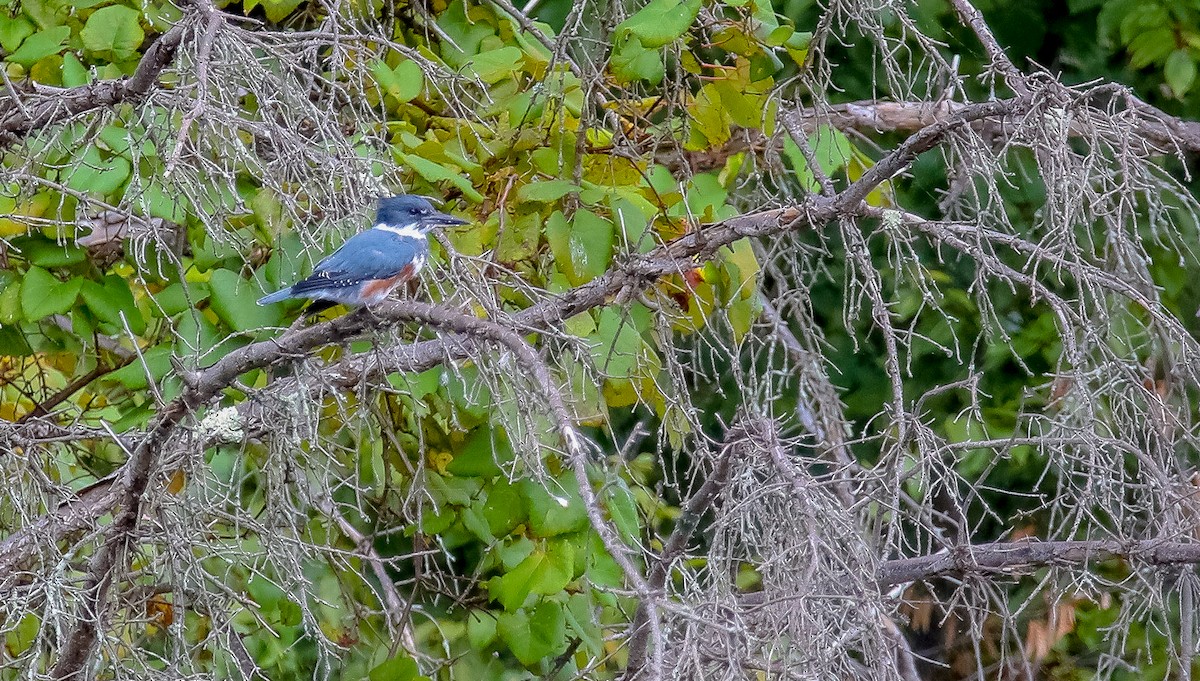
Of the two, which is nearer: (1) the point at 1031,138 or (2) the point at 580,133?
(1) the point at 1031,138

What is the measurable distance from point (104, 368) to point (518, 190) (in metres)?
1.10

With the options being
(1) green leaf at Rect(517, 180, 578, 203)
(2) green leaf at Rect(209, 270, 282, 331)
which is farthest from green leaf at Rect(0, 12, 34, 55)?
(1) green leaf at Rect(517, 180, 578, 203)

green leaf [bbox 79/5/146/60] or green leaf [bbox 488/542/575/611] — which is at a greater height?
green leaf [bbox 79/5/146/60]

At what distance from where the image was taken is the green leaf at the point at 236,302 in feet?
8.11

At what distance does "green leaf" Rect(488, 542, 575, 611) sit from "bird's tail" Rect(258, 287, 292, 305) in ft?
2.23

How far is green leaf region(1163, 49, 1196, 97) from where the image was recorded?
398cm

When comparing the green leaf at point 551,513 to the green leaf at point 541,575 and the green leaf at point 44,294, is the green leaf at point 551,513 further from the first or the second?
the green leaf at point 44,294

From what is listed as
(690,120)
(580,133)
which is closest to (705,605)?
(580,133)

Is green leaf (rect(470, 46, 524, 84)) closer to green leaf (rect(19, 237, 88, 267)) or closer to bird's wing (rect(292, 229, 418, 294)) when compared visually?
bird's wing (rect(292, 229, 418, 294))

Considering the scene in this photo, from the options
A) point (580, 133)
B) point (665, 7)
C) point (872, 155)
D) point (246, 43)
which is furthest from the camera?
point (872, 155)

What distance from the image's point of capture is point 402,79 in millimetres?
2549

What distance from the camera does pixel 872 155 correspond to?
4.71 m

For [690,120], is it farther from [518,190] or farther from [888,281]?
[888,281]

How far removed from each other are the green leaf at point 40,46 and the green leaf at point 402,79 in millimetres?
620
